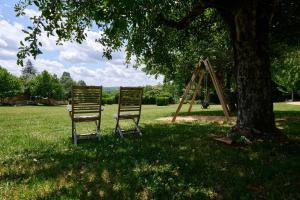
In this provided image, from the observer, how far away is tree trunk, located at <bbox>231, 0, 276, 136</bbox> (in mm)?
9133

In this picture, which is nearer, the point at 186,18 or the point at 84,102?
the point at 84,102

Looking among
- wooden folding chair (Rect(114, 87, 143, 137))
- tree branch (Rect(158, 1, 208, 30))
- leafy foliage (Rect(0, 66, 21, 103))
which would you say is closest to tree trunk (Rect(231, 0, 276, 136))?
tree branch (Rect(158, 1, 208, 30))

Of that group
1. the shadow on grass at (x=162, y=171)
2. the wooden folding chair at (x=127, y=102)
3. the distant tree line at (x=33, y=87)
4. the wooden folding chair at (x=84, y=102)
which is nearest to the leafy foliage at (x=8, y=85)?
the distant tree line at (x=33, y=87)

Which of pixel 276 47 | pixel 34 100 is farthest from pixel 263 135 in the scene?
pixel 34 100

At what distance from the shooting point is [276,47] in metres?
21.0

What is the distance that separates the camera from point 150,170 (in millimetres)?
6121

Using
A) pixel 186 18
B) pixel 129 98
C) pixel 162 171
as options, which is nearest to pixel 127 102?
pixel 129 98

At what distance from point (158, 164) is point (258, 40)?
4957 mm

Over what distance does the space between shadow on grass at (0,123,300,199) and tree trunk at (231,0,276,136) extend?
45.4 inches

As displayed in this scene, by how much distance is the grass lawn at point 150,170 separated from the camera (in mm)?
4988

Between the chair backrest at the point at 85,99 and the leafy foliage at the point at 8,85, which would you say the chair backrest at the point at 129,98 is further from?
the leafy foliage at the point at 8,85

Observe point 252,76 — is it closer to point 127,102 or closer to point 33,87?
point 127,102

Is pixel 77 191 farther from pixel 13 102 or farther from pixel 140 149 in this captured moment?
pixel 13 102

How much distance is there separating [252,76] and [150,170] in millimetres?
4560
